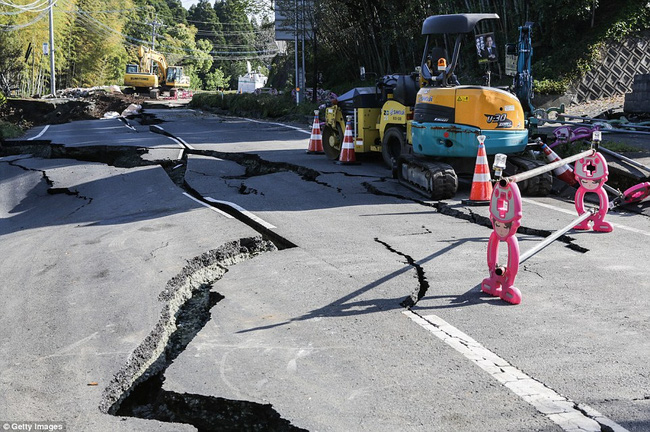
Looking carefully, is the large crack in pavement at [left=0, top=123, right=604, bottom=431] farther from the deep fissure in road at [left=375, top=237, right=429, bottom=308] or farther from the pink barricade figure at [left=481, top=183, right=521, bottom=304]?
the pink barricade figure at [left=481, top=183, right=521, bottom=304]

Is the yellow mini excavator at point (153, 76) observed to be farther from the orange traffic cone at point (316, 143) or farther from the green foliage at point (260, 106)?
the orange traffic cone at point (316, 143)

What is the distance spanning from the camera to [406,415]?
370cm

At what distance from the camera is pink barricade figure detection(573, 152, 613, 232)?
791cm

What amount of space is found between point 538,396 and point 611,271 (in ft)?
9.56

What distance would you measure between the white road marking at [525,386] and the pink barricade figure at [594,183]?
3660 mm

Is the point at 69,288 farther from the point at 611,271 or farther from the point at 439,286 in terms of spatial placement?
the point at 611,271

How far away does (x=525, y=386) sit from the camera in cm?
400

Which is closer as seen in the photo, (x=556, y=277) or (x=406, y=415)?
Answer: (x=406, y=415)

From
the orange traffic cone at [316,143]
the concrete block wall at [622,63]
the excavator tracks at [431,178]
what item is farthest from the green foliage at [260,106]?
the excavator tracks at [431,178]

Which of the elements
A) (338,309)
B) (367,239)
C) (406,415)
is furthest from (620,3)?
(406,415)

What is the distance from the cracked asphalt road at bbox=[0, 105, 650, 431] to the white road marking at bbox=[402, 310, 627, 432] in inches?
0.7

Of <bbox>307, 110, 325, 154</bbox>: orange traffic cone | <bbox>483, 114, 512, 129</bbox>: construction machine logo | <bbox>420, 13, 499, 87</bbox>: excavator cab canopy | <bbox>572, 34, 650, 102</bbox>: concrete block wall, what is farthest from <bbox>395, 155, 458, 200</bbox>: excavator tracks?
<bbox>572, 34, 650, 102</bbox>: concrete block wall

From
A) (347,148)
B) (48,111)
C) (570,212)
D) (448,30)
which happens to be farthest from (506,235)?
(48,111)

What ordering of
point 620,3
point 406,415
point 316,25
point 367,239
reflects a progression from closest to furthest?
point 406,415, point 367,239, point 620,3, point 316,25
